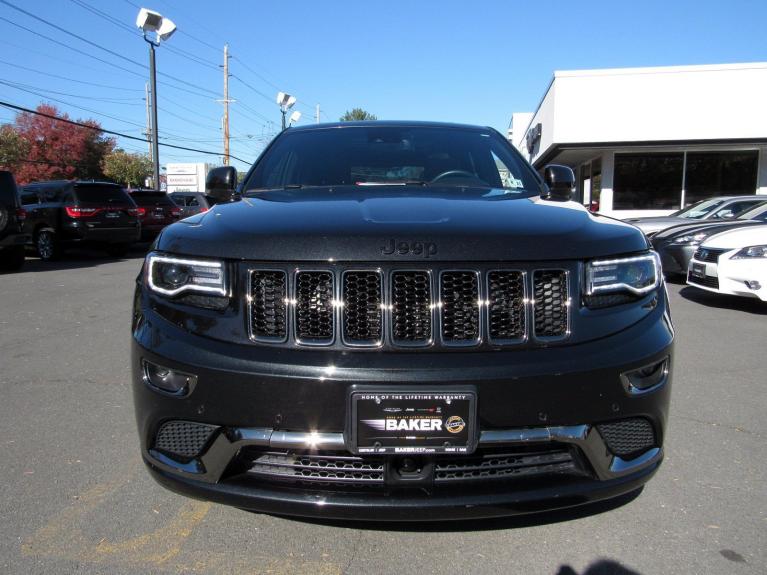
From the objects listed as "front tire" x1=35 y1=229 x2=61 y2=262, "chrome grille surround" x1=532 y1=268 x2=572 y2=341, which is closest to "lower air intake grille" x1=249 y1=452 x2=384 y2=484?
"chrome grille surround" x1=532 y1=268 x2=572 y2=341

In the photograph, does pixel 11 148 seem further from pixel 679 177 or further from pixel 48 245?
pixel 679 177

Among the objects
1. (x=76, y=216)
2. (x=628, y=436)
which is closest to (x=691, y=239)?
(x=628, y=436)

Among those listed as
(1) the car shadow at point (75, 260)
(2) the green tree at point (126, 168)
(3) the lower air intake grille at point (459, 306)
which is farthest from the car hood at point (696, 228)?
(2) the green tree at point (126, 168)

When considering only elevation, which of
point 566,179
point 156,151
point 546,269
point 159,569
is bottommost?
point 159,569

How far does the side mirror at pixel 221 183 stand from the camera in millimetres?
3352

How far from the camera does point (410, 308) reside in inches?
80.4

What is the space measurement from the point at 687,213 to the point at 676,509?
1179 centimetres

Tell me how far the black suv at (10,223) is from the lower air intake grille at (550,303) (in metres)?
12.2

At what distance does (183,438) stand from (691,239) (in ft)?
32.2

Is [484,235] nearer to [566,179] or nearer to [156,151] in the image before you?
[566,179]

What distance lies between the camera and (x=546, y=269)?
2.10 m

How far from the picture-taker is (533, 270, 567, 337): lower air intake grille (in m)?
Result: 2.08

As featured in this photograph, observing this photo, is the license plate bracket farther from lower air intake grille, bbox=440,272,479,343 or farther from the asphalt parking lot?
lower air intake grille, bbox=440,272,479,343

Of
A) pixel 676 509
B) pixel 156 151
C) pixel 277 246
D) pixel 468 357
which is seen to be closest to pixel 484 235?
pixel 468 357
